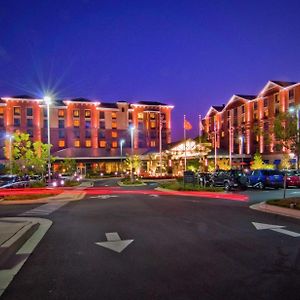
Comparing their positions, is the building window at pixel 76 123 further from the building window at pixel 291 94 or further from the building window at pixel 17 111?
the building window at pixel 291 94

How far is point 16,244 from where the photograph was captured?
9422 millimetres

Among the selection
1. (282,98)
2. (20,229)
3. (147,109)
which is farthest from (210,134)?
(20,229)

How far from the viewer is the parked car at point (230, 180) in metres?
31.1

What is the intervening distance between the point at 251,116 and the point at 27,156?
5657 centimetres

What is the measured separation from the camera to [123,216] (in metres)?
15.2

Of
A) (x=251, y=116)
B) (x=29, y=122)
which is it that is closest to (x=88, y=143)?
(x=29, y=122)

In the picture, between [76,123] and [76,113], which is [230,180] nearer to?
[76,123]

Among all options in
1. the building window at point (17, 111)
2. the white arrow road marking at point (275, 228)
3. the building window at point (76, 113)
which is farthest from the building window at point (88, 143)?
the white arrow road marking at point (275, 228)

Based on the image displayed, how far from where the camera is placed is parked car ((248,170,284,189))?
31328 mm

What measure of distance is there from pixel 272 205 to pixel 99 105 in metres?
82.5

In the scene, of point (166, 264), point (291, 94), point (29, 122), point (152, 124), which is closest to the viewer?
point (166, 264)

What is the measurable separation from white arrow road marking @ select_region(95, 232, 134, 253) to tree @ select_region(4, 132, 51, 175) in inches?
1259

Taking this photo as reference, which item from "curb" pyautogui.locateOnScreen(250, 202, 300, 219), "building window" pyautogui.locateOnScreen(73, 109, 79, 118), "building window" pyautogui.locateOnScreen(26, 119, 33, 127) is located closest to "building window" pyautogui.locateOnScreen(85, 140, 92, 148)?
"building window" pyautogui.locateOnScreen(73, 109, 79, 118)

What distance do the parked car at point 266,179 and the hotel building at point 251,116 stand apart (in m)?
35.0
